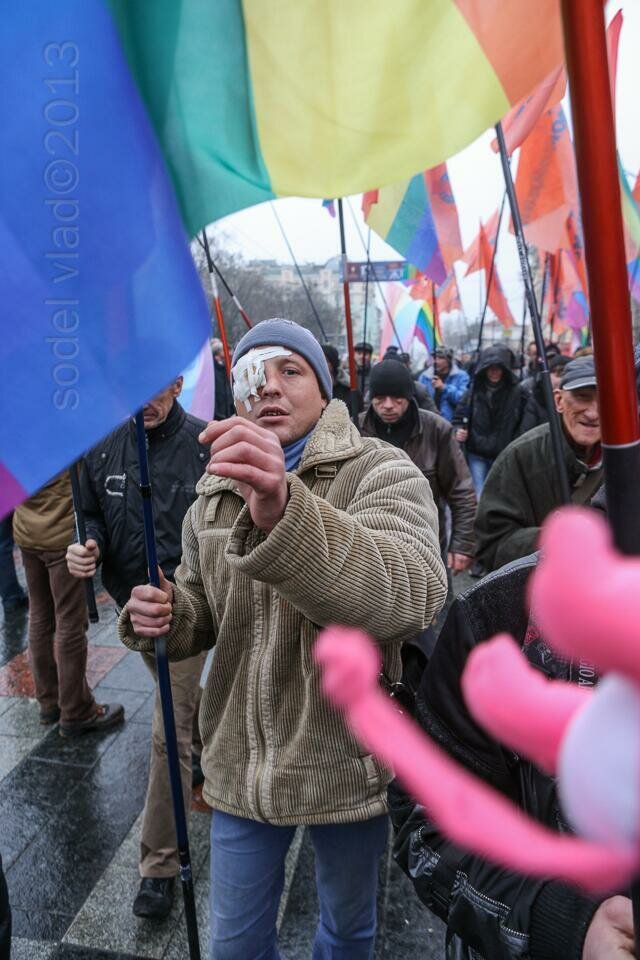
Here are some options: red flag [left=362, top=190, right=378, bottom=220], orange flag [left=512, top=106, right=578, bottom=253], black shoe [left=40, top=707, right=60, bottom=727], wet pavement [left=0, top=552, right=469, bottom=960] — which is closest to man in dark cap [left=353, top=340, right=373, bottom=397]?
orange flag [left=512, top=106, right=578, bottom=253]

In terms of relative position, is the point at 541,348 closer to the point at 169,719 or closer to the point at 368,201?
the point at 169,719

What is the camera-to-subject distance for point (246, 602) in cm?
167

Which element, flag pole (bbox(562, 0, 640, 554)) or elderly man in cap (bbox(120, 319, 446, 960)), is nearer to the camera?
flag pole (bbox(562, 0, 640, 554))

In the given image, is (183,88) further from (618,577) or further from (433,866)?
(433,866)

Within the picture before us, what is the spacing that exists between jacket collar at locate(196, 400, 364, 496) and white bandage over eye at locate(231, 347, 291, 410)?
7.0 inches

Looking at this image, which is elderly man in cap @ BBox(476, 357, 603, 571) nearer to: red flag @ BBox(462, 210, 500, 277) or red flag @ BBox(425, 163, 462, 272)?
red flag @ BBox(425, 163, 462, 272)

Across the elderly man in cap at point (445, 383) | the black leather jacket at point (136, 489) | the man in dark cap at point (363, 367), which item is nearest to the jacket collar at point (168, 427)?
the black leather jacket at point (136, 489)

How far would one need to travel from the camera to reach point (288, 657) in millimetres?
1633

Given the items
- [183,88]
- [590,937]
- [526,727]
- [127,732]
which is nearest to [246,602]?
[590,937]

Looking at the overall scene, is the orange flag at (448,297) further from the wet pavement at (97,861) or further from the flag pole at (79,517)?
the flag pole at (79,517)

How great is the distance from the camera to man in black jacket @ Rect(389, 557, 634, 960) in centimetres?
100

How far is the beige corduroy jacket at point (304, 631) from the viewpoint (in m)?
1.41

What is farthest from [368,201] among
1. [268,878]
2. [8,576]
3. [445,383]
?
[445,383]

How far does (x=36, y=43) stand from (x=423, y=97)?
0.63m
